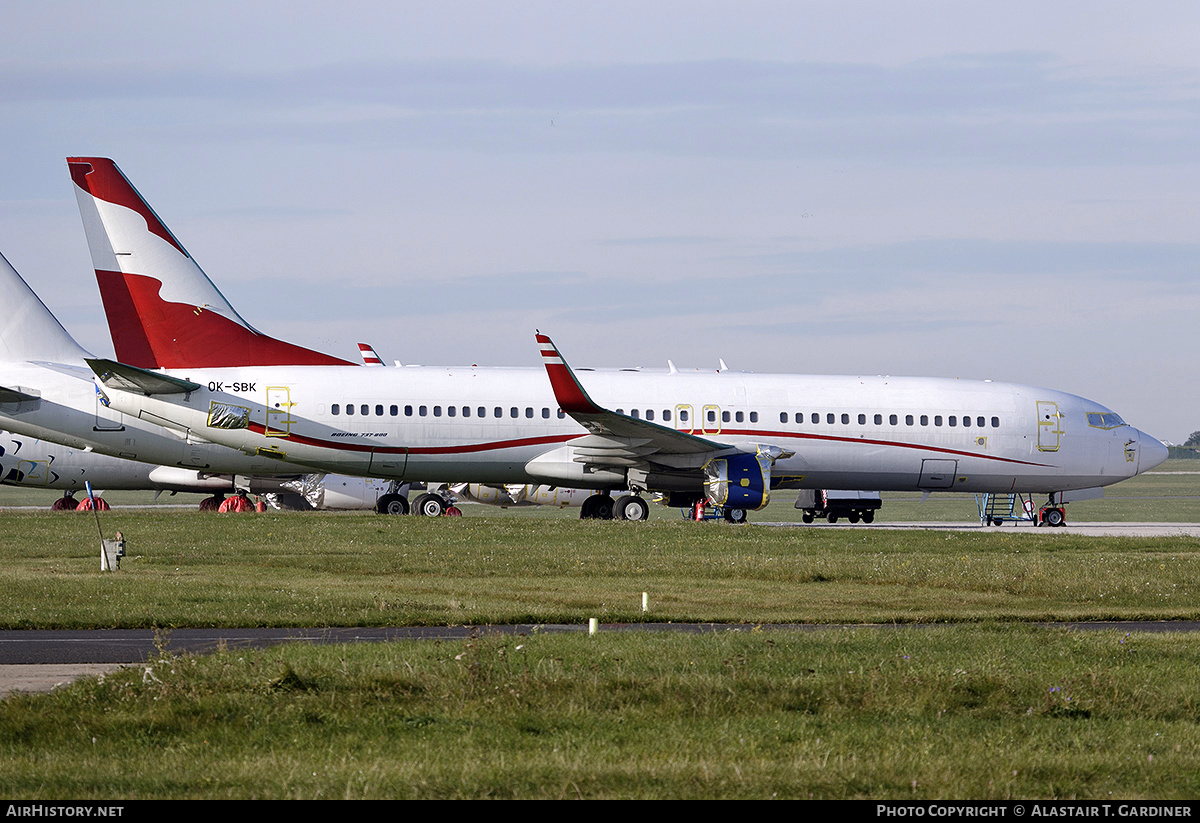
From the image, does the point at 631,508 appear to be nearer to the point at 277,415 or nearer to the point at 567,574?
the point at 277,415

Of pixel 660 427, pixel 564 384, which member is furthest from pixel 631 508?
pixel 564 384

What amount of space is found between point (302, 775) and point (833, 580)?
1535 cm

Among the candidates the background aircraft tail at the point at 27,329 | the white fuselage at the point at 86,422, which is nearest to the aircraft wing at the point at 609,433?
the white fuselage at the point at 86,422

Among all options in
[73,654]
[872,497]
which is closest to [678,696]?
[73,654]

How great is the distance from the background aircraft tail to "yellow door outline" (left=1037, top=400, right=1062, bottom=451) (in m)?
29.6

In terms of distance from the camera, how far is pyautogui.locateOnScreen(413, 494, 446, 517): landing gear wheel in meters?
40.8

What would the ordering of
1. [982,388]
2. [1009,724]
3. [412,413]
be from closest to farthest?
1. [1009,724]
2. [412,413]
3. [982,388]

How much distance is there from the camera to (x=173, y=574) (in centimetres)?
2130

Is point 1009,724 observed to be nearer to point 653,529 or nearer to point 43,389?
point 653,529

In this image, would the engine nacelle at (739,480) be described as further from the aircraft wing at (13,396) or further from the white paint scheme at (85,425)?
the aircraft wing at (13,396)

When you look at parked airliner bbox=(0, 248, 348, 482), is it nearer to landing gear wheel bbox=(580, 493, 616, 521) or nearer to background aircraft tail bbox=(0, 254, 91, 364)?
background aircraft tail bbox=(0, 254, 91, 364)

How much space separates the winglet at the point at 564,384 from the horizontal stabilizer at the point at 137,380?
31.8 feet

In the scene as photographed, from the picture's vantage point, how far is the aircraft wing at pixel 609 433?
33188mm

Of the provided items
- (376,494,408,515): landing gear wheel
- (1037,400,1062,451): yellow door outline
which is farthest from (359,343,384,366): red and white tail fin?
(1037,400,1062,451): yellow door outline
